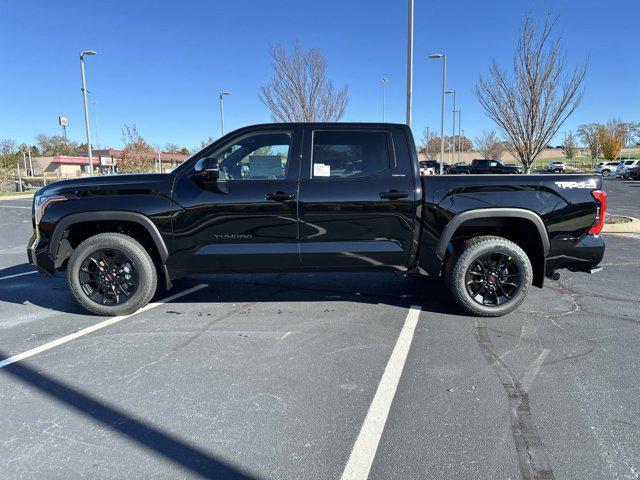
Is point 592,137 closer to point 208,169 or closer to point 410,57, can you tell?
point 410,57

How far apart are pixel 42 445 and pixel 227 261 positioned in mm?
2269

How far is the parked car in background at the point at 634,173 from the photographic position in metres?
37.2

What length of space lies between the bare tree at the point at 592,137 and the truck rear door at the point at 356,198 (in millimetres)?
73114

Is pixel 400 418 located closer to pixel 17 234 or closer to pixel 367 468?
pixel 367 468

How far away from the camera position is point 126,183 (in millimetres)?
4477

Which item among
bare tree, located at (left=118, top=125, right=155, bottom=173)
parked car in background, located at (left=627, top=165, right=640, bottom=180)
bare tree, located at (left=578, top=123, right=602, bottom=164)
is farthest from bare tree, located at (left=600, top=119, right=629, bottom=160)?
bare tree, located at (left=118, top=125, right=155, bottom=173)

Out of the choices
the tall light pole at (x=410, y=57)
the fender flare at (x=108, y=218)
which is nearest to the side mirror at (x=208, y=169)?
the fender flare at (x=108, y=218)

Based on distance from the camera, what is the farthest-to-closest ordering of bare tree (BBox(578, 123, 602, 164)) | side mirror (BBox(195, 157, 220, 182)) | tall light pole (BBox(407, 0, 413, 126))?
bare tree (BBox(578, 123, 602, 164)), tall light pole (BBox(407, 0, 413, 126)), side mirror (BBox(195, 157, 220, 182))

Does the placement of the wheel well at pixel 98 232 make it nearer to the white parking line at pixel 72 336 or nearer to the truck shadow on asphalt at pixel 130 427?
the white parking line at pixel 72 336

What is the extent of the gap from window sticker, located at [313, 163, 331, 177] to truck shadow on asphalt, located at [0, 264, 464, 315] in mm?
1574

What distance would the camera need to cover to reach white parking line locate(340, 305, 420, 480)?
7.75ft

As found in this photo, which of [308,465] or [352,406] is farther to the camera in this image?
[352,406]

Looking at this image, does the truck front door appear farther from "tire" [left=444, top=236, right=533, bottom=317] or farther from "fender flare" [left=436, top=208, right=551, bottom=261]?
"tire" [left=444, top=236, right=533, bottom=317]

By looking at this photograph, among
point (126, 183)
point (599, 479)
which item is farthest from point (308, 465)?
point (126, 183)
